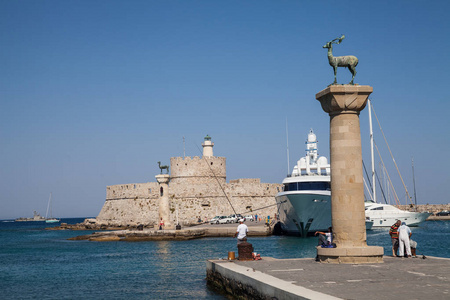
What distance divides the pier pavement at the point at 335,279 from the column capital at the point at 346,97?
141 inches

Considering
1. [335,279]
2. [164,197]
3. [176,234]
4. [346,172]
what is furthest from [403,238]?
[164,197]

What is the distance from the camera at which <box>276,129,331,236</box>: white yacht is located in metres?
33.3

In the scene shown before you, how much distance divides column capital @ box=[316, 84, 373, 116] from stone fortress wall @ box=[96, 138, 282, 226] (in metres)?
40.4

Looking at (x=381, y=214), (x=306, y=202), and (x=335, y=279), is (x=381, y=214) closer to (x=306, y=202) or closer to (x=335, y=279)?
(x=306, y=202)

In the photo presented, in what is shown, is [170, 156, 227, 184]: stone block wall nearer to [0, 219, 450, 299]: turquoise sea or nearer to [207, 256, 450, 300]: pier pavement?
[0, 219, 450, 299]: turquoise sea

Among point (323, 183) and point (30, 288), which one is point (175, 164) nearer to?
point (323, 183)

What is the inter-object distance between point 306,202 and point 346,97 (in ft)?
71.1

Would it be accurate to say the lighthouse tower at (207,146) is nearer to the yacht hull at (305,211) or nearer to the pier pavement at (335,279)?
the yacht hull at (305,211)

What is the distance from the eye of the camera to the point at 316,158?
39.9 metres

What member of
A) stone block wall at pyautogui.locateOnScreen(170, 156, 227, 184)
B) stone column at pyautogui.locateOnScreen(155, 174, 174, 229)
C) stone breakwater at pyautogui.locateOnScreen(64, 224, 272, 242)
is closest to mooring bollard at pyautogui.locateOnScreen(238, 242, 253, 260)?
stone breakwater at pyautogui.locateOnScreen(64, 224, 272, 242)

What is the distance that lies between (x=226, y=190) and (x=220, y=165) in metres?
2.69

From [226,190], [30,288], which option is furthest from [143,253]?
[226,190]

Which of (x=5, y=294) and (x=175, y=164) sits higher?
(x=175, y=164)

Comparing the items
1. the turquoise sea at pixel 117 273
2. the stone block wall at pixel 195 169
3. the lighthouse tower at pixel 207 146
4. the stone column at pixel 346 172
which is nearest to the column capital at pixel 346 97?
the stone column at pixel 346 172
